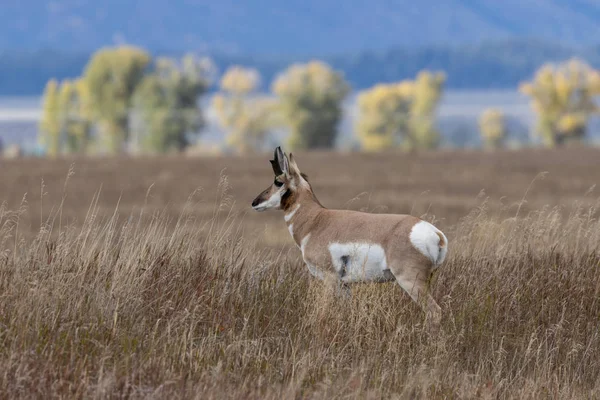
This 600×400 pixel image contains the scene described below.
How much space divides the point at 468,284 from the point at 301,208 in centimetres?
183

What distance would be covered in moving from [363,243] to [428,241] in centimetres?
59

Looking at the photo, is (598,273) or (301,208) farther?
(598,273)

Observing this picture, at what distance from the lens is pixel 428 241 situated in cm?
946

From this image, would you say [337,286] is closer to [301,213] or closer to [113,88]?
[301,213]

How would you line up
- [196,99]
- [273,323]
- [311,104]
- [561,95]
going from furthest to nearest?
[311,104]
[561,95]
[196,99]
[273,323]

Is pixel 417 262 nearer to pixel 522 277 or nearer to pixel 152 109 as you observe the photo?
pixel 522 277

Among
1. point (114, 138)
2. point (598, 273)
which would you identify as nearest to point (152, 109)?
point (114, 138)

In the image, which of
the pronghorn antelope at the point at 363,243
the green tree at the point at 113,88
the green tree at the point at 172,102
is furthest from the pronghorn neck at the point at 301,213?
the green tree at the point at 113,88

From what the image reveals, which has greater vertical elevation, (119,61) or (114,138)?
(119,61)

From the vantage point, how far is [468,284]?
10797 mm

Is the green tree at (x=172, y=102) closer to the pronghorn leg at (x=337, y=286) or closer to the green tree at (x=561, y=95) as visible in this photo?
the green tree at (x=561, y=95)

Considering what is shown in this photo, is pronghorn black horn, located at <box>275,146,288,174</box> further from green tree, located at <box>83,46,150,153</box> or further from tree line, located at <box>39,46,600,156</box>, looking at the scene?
green tree, located at <box>83,46,150,153</box>

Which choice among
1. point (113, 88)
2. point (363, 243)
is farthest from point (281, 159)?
point (113, 88)

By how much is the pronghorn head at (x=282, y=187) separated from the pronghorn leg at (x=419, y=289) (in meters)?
1.56
